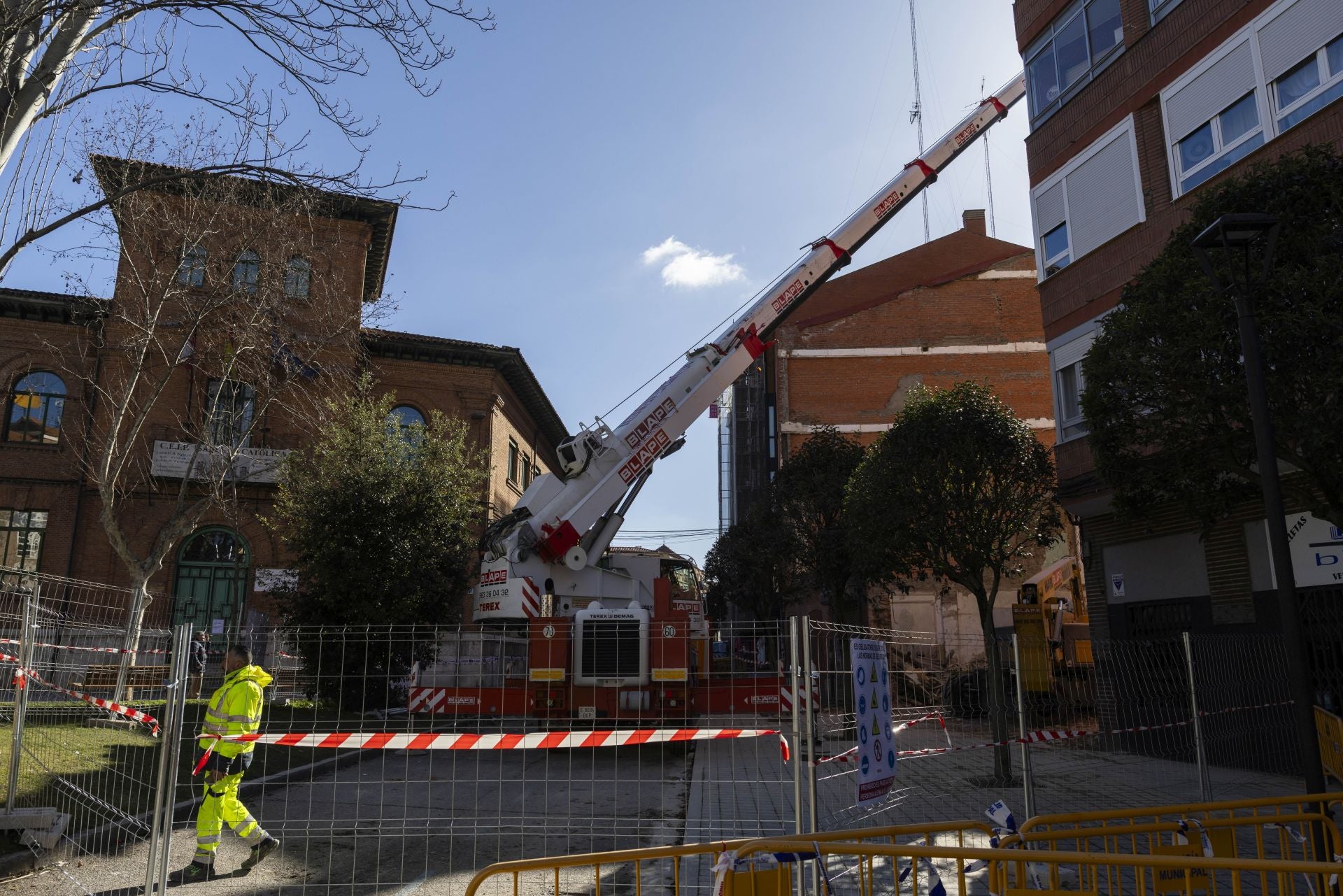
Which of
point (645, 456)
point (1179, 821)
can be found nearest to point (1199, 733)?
point (1179, 821)

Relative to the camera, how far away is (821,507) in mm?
26438

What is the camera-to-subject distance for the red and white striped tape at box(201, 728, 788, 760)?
604 cm

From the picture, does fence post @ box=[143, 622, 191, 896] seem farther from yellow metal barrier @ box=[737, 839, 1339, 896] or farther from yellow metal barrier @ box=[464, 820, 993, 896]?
yellow metal barrier @ box=[737, 839, 1339, 896]

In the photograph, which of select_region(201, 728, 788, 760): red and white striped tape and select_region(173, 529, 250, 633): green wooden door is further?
select_region(173, 529, 250, 633): green wooden door

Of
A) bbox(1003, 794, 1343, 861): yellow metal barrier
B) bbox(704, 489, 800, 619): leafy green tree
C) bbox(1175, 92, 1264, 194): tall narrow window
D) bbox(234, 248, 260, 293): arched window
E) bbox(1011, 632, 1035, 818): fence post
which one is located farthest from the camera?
bbox(704, 489, 800, 619): leafy green tree

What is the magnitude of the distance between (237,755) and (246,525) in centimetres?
2037

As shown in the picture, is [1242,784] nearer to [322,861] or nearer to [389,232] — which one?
[322,861]

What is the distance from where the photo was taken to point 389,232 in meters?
27.0

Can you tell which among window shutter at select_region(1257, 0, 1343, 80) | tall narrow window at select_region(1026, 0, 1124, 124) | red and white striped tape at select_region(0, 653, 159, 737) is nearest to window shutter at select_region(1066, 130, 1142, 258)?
tall narrow window at select_region(1026, 0, 1124, 124)

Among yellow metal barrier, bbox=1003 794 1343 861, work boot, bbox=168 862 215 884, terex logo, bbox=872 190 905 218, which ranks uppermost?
terex logo, bbox=872 190 905 218

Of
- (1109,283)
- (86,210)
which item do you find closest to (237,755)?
(86,210)

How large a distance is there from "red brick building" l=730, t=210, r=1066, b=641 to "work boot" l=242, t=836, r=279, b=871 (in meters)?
28.3

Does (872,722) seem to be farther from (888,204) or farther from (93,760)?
(888,204)

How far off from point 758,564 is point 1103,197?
56.2ft
